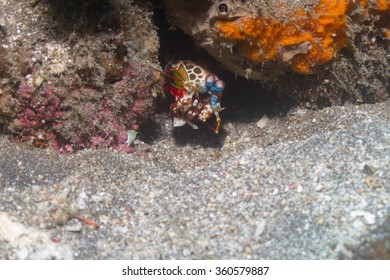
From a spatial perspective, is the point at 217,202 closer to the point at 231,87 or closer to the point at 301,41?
the point at 301,41

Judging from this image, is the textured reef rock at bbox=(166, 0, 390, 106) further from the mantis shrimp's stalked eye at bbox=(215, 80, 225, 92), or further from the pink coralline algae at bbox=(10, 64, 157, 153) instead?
the pink coralline algae at bbox=(10, 64, 157, 153)

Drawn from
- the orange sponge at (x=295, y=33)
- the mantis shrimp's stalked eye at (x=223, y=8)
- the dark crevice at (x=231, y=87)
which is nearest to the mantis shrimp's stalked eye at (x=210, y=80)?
the dark crevice at (x=231, y=87)

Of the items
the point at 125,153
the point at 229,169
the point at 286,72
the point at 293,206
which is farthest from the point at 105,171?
the point at 286,72

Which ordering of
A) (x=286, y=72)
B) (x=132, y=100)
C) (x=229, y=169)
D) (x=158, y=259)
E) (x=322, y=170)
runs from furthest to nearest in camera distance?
(x=286, y=72), (x=132, y=100), (x=229, y=169), (x=322, y=170), (x=158, y=259)

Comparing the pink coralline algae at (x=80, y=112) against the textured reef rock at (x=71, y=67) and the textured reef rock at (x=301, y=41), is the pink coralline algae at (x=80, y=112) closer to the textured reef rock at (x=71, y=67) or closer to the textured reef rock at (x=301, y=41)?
the textured reef rock at (x=71, y=67)

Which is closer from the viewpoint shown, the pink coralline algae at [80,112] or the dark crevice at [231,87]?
the pink coralline algae at [80,112]

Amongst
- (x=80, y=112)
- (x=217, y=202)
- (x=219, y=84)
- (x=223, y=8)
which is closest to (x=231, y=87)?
(x=219, y=84)

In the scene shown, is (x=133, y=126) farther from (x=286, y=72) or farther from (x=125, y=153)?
(x=286, y=72)
